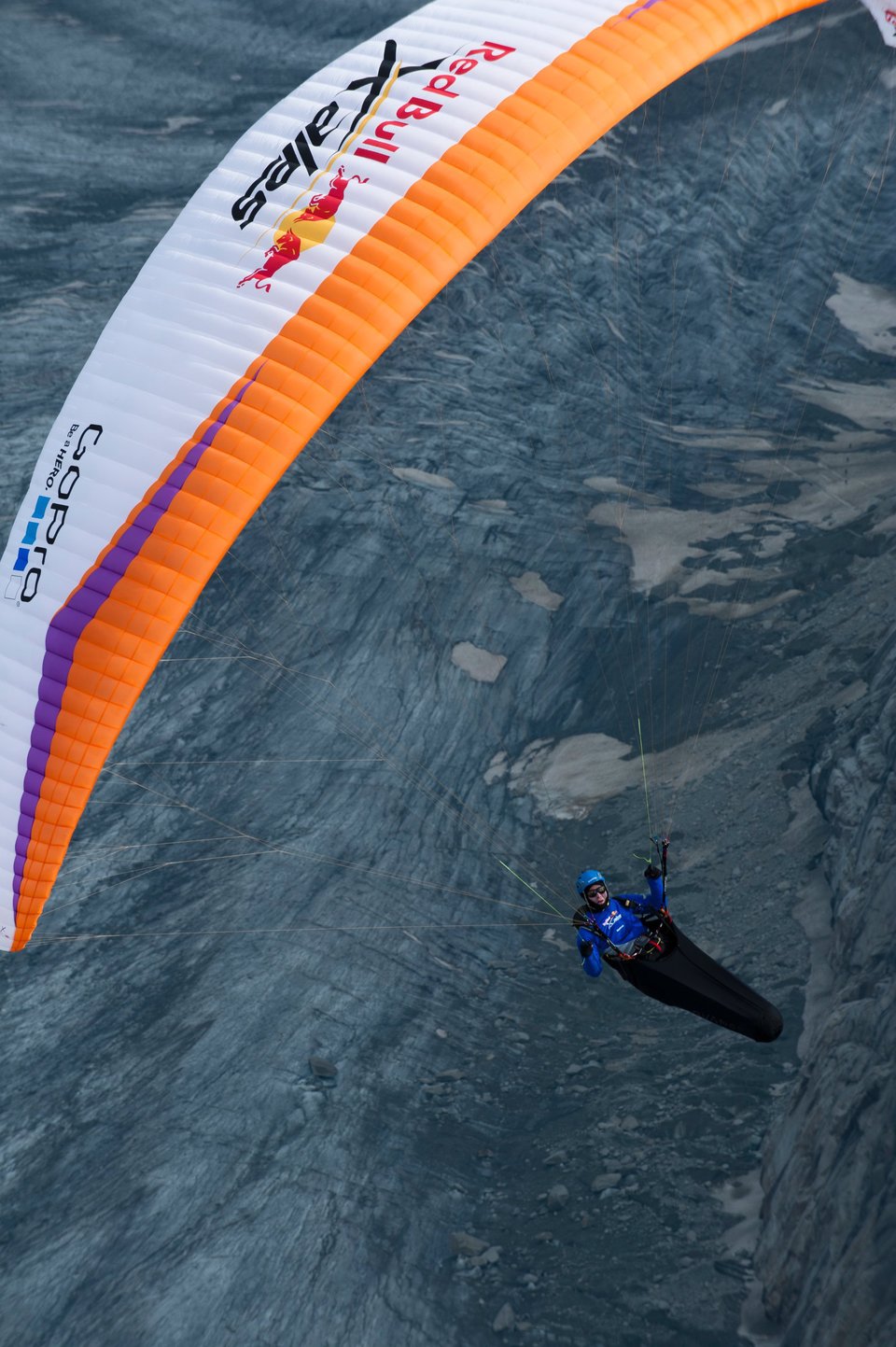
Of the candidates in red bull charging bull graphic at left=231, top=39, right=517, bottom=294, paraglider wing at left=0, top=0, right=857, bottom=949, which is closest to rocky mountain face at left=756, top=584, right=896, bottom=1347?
paraglider wing at left=0, top=0, right=857, bottom=949

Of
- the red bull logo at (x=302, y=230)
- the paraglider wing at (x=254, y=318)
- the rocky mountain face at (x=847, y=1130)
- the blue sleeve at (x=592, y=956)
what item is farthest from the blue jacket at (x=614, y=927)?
the red bull logo at (x=302, y=230)

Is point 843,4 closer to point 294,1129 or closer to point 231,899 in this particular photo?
point 231,899

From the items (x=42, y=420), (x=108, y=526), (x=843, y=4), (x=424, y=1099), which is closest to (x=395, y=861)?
(x=424, y=1099)

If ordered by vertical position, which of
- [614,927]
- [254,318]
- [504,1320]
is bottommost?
[504,1320]

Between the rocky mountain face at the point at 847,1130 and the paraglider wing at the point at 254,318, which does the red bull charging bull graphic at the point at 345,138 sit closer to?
the paraglider wing at the point at 254,318

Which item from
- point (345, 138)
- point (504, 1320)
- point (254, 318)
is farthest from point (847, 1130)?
point (345, 138)

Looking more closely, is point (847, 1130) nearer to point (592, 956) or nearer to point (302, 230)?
point (592, 956)
